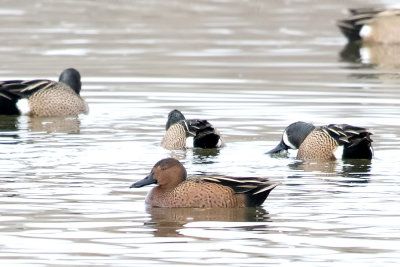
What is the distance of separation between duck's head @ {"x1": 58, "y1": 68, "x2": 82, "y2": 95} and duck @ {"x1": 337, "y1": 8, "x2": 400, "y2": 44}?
29.3 ft

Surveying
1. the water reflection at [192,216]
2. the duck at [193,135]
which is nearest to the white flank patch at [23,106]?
the duck at [193,135]

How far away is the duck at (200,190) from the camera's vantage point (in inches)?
379

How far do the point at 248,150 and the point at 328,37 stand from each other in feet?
43.3

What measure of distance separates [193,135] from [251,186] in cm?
324

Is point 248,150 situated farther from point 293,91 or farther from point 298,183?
point 293,91

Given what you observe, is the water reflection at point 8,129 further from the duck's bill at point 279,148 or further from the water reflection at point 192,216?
the water reflection at point 192,216

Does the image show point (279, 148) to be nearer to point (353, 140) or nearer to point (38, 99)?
point (353, 140)

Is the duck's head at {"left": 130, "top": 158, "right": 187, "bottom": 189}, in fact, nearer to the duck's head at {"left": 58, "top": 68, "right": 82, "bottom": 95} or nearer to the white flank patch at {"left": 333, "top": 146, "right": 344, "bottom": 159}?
the white flank patch at {"left": 333, "top": 146, "right": 344, "bottom": 159}

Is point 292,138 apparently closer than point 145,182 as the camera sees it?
No

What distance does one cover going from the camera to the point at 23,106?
53.5ft

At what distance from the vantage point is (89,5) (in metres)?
29.7

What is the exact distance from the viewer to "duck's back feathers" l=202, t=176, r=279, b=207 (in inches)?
375

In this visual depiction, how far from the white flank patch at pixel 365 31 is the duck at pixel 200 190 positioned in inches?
594

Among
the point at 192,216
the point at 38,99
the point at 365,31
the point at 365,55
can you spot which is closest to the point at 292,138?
the point at 192,216
